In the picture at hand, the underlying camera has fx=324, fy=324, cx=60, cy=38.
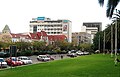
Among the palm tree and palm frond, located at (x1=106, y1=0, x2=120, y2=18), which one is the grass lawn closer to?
palm frond, located at (x1=106, y1=0, x2=120, y2=18)

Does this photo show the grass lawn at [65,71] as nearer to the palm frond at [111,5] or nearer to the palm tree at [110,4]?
the palm frond at [111,5]

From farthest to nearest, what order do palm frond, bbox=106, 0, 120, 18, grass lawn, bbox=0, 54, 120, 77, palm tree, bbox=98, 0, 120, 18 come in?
grass lawn, bbox=0, 54, 120, 77 → palm frond, bbox=106, 0, 120, 18 → palm tree, bbox=98, 0, 120, 18

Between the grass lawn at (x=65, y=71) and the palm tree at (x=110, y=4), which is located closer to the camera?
the palm tree at (x=110, y=4)

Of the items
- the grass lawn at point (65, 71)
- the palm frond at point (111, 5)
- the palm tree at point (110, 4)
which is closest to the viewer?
the palm tree at point (110, 4)

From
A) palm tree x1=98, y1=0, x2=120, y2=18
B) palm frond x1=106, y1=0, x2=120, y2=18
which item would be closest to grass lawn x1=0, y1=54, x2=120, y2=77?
palm frond x1=106, y1=0, x2=120, y2=18

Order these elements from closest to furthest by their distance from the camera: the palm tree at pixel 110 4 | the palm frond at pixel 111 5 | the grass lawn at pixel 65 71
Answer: the palm tree at pixel 110 4, the palm frond at pixel 111 5, the grass lawn at pixel 65 71

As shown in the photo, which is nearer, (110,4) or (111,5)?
(110,4)

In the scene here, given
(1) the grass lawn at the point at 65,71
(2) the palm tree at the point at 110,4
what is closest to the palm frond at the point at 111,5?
(2) the palm tree at the point at 110,4

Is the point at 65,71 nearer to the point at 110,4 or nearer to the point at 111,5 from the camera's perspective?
the point at 111,5

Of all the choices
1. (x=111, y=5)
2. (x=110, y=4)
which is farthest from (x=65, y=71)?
(x=110, y=4)

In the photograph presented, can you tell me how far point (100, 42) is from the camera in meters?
149

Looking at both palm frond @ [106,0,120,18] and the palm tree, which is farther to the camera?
palm frond @ [106,0,120,18]

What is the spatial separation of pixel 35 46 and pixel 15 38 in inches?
1167

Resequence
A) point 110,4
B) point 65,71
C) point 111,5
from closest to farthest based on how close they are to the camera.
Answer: point 110,4 → point 111,5 → point 65,71
